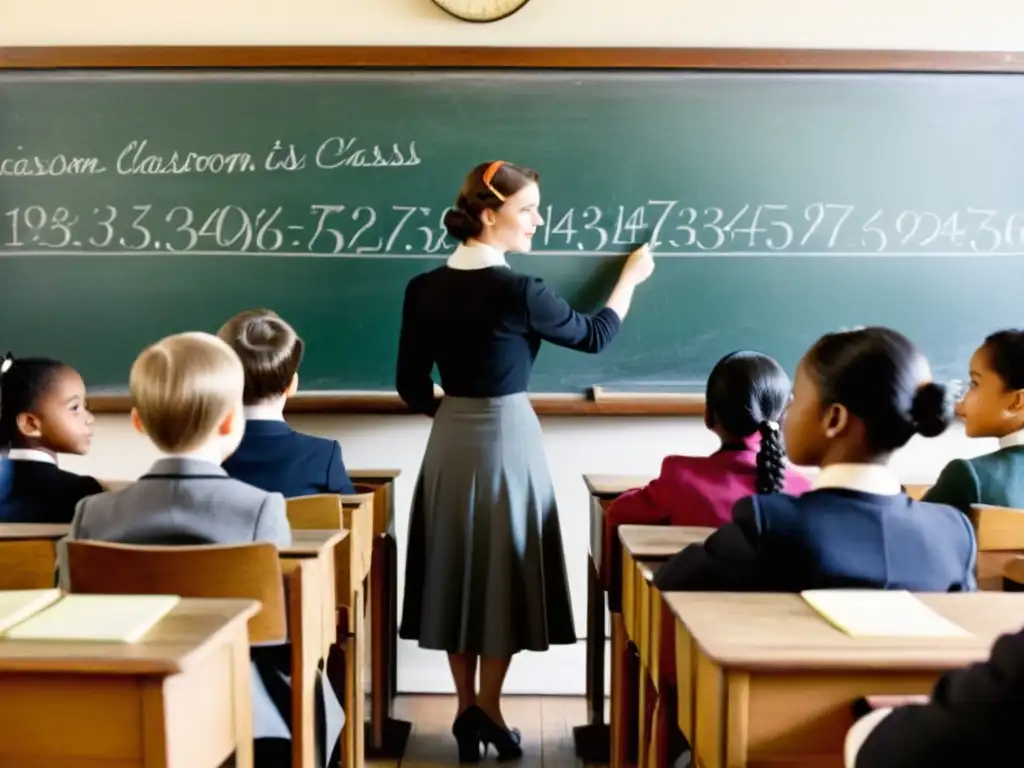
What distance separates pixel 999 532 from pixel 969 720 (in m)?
1.09

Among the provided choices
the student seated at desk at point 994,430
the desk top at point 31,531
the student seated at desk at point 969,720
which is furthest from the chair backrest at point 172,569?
the student seated at desk at point 994,430

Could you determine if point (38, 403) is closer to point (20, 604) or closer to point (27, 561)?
point (27, 561)

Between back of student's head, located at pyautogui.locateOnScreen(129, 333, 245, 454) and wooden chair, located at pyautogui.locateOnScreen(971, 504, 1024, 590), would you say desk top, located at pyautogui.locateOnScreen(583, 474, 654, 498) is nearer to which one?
wooden chair, located at pyautogui.locateOnScreen(971, 504, 1024, 590)

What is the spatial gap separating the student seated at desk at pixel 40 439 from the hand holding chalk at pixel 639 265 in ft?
5.38

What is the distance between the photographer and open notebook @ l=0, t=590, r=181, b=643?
1.13 metres

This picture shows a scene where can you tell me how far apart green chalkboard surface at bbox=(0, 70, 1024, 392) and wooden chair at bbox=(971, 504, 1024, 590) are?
1325mm

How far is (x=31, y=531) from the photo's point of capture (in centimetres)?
189

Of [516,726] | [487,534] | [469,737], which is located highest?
[487,534]

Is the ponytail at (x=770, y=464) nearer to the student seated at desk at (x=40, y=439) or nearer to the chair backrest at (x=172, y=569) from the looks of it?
the chair backrest at (x=172, y=569)

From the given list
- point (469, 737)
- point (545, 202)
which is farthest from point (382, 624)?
point (545, 202)

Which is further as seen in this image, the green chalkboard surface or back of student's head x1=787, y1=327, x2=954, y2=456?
the green chalkboard surface

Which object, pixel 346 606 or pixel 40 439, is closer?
pixel 346 606

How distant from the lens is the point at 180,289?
3.07m

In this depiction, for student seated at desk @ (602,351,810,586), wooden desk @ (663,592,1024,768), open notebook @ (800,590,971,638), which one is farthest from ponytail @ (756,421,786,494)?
wooden desk @ (663,592,1024,768)
